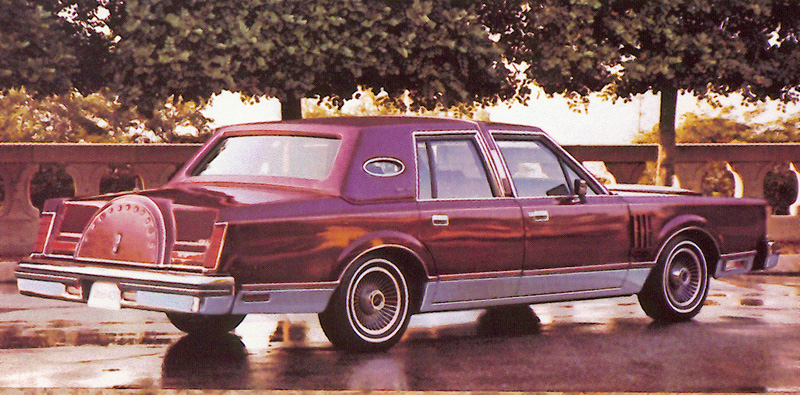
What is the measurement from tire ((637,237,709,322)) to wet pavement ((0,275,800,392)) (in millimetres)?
149

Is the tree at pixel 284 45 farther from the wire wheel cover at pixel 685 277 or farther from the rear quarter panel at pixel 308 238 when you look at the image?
the rear quarter panel at pixel 308 238

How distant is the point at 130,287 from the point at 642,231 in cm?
421

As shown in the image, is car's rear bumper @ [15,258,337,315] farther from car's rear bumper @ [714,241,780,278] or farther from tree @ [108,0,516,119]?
tree @ [108,0,516,119]

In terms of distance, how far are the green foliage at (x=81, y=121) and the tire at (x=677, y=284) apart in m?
33.5

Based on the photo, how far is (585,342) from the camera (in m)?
9.17

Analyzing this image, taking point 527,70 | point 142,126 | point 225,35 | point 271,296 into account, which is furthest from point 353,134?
point 142,126

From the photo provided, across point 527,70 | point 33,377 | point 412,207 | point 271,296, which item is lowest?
point 33,377

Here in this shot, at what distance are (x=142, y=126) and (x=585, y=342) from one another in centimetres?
3840

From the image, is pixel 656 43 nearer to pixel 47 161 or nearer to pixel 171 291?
pixel 47 161

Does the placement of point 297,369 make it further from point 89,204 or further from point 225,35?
point 225,35

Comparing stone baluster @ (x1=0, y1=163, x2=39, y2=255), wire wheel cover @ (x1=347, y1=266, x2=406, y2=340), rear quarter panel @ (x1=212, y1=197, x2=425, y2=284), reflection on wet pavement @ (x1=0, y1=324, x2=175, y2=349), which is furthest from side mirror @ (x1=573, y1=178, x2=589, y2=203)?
stone baluster @ (x1=0, y1=163, x2=39, y2=255)

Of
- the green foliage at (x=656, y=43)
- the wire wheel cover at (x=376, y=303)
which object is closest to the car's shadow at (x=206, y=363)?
the wire wheel cover at (x=376, y=303)

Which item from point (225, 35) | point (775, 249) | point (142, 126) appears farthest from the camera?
point (142, 126)

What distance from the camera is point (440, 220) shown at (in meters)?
8.78
